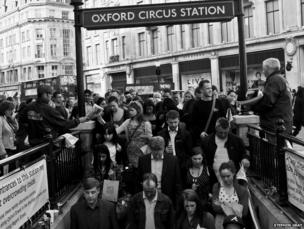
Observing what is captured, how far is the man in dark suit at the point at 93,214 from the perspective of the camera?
5.65m

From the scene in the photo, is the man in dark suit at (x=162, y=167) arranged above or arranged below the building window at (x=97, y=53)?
below

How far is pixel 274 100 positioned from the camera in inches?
254

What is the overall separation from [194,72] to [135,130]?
29.9 m

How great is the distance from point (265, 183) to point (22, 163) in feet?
12.2

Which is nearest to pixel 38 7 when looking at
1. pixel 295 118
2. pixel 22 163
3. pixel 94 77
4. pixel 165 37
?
pixel 94 77

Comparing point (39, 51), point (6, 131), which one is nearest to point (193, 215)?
point (6, 131)

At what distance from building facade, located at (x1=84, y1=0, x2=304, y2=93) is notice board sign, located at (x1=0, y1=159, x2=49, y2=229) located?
968 inches

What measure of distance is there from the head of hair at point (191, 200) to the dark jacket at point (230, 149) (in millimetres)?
1297

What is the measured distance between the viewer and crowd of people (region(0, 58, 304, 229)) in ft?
18.5

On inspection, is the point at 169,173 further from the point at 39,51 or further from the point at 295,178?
the point at 39,51

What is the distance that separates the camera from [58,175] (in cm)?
663

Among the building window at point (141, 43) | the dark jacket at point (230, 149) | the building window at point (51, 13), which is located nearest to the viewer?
the dark jacket at point (230, 149)

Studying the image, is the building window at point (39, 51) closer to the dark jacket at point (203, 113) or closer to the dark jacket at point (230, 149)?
the dark jacket at point (203, 113)

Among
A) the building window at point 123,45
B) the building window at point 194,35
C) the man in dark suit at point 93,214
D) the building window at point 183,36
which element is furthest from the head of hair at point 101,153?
the building window at point 123,45
